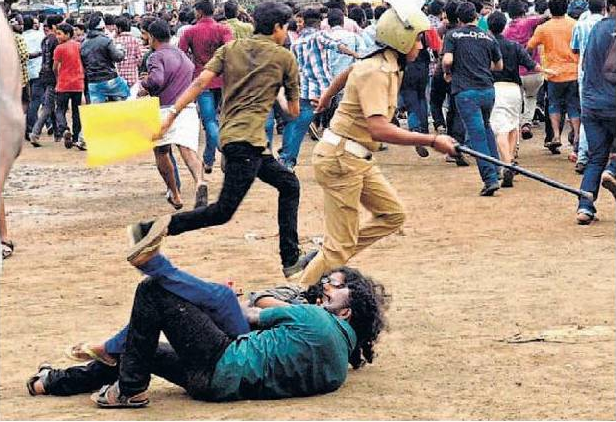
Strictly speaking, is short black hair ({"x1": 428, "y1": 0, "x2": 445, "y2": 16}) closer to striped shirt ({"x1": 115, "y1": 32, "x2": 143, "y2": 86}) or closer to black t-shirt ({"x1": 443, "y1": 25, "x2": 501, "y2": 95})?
striped shirt ({"x1": 115, "y1": 32, "x2": 143, "y2": 86})

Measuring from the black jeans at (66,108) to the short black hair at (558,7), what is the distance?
752 cm

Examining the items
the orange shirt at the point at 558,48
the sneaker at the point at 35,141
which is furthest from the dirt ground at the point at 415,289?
the sneaker at the point at 35,141

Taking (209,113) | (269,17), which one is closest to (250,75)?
(269,17)

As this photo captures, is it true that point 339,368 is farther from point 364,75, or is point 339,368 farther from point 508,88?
point 508,88

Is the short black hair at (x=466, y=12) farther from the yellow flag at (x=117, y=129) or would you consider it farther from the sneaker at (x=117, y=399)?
the sneaker at (x=117, y=399)

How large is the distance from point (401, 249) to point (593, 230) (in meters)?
1.76

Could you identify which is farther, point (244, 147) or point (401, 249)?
point (401, 249)

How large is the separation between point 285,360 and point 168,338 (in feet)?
1.75

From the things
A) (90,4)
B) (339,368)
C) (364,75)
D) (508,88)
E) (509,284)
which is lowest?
(90,4)

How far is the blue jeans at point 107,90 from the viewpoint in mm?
18016

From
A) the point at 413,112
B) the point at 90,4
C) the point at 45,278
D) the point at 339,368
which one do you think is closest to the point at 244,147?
the point at 45,278

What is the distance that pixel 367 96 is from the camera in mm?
7625

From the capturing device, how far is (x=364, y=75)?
7.68 m

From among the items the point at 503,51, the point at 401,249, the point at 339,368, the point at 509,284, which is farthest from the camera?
the point at 503,51
